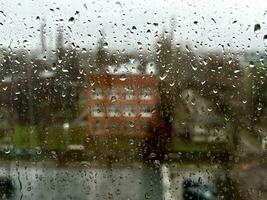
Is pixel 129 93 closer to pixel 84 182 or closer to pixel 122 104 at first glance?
pixel 122 104

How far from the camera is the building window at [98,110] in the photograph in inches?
49.0

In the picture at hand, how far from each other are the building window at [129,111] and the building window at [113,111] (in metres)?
0.02

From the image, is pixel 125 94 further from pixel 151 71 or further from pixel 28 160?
pixel 28 160

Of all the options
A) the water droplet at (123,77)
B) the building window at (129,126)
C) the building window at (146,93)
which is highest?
the water droplet at (123,77)

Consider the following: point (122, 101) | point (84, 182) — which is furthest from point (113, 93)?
point (84, 182)

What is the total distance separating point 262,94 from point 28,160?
2.33 feet

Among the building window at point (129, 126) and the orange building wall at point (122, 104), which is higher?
the orange building wall at point (122, 104)

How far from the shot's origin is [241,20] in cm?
123

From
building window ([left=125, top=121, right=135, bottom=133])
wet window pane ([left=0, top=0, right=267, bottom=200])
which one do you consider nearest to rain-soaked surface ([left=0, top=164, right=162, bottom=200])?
wet window pane ([left=0, top=0, right=267, bottom=200])

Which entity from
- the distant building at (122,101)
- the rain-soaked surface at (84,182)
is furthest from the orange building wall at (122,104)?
the rain-soaked surface at (84,182)

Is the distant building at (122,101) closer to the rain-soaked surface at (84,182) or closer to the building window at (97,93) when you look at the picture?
the building window at (97,93)

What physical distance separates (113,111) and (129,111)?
0.05m

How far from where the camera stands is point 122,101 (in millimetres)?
1245

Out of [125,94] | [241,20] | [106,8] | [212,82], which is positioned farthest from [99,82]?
[241,20]
